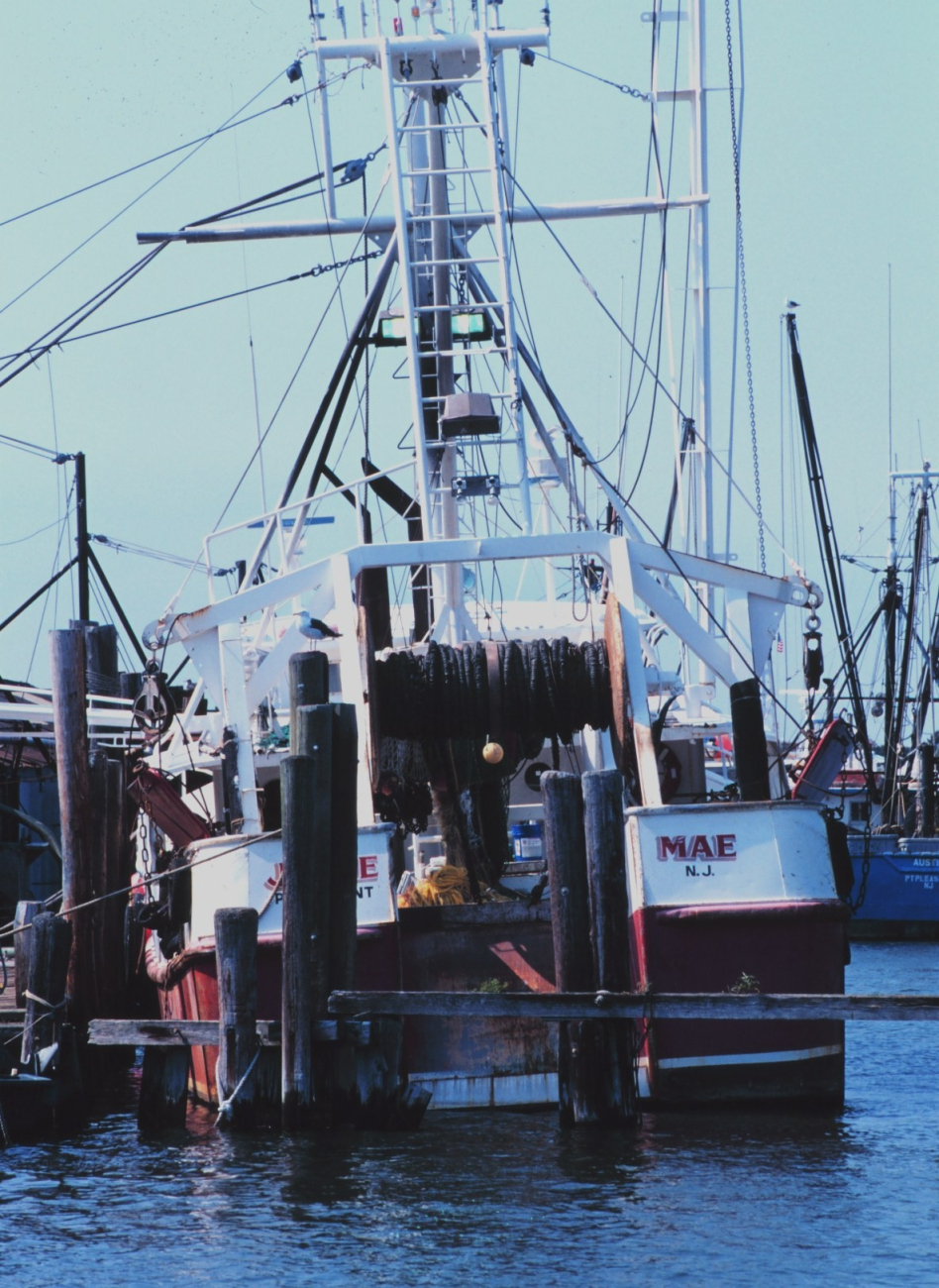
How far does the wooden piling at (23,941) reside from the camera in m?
16.2

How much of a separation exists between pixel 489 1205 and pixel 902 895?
106ft

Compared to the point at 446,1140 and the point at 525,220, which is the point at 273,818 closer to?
the point at 446,1140

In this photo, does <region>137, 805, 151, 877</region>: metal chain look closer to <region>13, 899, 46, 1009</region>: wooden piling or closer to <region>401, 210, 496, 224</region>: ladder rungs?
<region>13, 899, 46, 1009</region>: wooden piling

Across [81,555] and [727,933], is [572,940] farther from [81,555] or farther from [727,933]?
[81,555]

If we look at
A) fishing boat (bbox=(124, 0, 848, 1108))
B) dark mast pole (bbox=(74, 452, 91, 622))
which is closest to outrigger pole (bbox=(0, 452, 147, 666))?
dark mast pole (bbox=(74, 452, 91, 622))

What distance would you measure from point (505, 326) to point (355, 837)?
21.8ft

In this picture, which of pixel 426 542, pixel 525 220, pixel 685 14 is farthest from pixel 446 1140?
pixel 685 14

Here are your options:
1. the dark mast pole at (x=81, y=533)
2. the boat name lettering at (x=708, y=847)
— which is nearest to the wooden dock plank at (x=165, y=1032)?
the boat name lettering at (x=708, y=847)

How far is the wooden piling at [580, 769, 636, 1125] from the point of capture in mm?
12977

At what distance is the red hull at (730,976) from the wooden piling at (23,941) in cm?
553

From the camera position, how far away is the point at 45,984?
51.4 feet

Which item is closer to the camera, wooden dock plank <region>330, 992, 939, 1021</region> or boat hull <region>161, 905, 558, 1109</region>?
wooden dock plank <region>330, 992, 939, 1021</region>

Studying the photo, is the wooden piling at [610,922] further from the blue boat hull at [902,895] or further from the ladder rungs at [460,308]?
the blue boat hull at [902,895]

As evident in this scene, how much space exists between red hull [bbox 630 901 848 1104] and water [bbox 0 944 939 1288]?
342 mm
